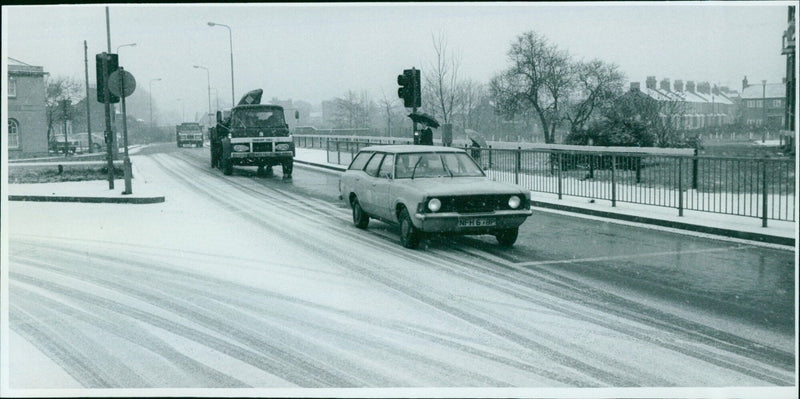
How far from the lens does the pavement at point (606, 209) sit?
1171 cm

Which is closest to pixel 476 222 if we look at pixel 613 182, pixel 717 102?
pixel 613 182

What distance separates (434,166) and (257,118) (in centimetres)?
1697

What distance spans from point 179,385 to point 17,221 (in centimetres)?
1084

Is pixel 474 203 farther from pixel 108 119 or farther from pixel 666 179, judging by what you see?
pixel 108 119

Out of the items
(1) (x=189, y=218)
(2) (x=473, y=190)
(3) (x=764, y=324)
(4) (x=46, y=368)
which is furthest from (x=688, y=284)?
(1) (x=189, y=218)

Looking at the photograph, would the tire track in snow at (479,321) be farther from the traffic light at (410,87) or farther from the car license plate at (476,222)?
the traffic light at (410,87)

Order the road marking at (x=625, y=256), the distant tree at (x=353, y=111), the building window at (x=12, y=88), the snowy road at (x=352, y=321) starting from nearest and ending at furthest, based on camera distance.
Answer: the snowy road at (x=352, y=321) < the road marking at (x=625, y=256) < the building window at (x=12, y=88) < the distant tree at (x=353, y=111)

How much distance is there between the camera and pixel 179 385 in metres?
5.38

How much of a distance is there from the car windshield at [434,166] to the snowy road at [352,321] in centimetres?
102

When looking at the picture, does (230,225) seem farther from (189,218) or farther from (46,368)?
(46,368)

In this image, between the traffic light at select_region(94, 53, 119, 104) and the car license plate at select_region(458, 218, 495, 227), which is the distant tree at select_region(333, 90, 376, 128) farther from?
the car license plate at select_region(458, 218, 495, 227)

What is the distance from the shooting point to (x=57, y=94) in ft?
123

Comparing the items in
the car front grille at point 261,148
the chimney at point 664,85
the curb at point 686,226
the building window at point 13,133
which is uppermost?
the chimney at point 664,85

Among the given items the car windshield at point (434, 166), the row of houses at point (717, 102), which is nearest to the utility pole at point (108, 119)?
the car windshield at point (434, 166)
